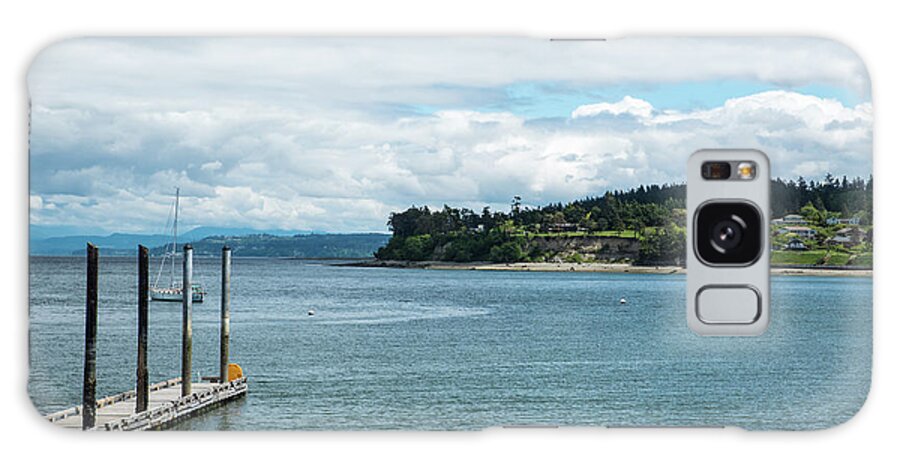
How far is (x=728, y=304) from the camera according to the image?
874 cm

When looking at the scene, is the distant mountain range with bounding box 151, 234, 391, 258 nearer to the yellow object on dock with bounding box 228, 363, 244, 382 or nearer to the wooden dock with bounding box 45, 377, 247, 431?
the wooden dock with bounding box 45, 377, 247, 431

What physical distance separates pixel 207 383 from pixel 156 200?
3.37m

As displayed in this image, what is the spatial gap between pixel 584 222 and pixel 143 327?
12.7 ft

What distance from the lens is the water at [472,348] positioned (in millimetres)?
8805

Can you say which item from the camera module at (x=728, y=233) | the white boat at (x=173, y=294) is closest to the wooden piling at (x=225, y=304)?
the white boat at (x=173, y=294)

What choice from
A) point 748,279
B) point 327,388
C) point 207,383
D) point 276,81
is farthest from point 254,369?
point 748,279

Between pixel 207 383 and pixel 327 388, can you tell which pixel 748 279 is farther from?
pixel 207 383

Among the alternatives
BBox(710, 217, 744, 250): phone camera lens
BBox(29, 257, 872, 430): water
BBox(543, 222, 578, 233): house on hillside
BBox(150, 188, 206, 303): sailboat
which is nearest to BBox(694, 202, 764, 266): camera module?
BBox(710, 217, 744, 250): phone camera lens

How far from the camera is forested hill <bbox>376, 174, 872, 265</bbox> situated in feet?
28.8

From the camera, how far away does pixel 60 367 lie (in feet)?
29.5

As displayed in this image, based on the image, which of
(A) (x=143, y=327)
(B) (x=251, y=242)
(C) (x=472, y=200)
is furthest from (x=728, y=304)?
(A) (x=143, y=327)

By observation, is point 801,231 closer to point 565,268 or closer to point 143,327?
point 565,268

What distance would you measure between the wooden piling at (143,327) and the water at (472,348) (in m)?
0.11

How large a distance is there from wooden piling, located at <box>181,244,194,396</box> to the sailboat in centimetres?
5
